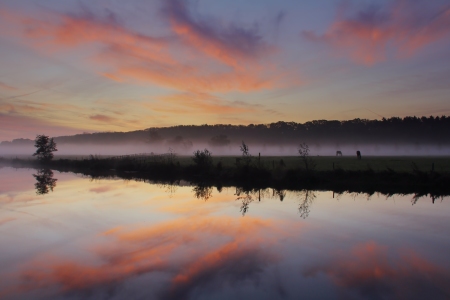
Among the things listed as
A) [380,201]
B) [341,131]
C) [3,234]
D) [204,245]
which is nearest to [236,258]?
[204,245]

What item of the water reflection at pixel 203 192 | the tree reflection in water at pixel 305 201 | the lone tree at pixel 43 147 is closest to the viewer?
the tree reflection in water at pixel 305 201

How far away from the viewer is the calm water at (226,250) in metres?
8.02

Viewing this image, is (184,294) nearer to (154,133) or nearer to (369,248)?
(369,248)

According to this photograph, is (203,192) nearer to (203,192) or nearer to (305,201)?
(203,192)

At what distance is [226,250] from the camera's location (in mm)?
11039

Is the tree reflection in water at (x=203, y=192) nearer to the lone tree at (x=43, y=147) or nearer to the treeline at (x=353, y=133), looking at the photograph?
the lone tree at (x=43, y=147)

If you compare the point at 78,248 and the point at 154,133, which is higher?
the point at 154,133

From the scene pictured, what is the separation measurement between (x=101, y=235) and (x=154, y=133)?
517 feet

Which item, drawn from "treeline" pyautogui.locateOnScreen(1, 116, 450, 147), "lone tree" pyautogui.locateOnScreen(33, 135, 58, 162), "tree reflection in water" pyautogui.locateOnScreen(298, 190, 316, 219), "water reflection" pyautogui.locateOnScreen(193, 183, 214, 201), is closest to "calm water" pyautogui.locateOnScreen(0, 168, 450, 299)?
"tree reflection in water" pyautogui.locateOnScreen(298, 190, 316, 219)

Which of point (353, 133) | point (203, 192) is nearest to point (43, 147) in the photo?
point (203, 192)

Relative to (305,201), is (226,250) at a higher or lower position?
lower

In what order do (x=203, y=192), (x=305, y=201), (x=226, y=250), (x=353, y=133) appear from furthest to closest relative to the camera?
(x=353, y=133), (x=203, y=192), (x=305, y=201), (x=226, y=250)

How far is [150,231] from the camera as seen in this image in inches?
541

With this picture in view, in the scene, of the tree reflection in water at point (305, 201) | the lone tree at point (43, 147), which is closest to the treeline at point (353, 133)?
the lone tree at point (43, 147)
